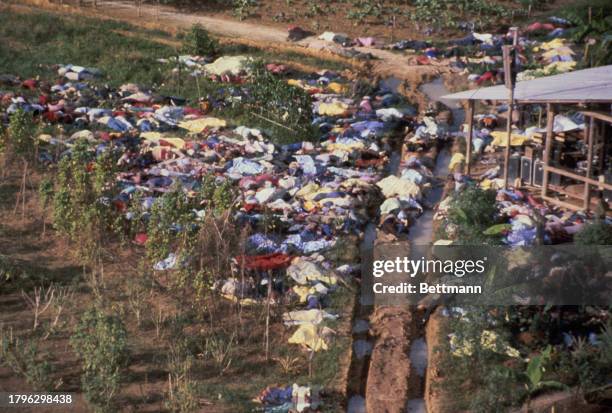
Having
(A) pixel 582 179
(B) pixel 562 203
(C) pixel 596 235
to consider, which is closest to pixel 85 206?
(C) pixel 596 235

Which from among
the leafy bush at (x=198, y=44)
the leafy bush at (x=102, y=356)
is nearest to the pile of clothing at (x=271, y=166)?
the leafy bush at (x=198, y=44)

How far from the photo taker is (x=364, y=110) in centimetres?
1711

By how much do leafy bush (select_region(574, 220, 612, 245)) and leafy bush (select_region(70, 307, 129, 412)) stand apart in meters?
4.89

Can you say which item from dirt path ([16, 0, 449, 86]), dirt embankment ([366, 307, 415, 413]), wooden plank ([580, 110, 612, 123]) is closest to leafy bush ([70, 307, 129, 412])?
dirt embankment ([366, 307, 415, 413])

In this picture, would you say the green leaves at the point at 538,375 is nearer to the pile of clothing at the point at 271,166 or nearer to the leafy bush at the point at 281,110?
the pile of clothing at the point at 271,166

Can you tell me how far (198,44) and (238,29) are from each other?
2344 mm

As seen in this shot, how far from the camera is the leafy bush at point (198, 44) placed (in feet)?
67.4

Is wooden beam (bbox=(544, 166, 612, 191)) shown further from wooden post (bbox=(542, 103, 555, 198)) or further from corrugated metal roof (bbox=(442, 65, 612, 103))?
corrugated metal roof (bbox=(442, 65, 612, 103))

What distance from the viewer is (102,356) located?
351 inches

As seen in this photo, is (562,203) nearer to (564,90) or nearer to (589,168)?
(589,168)

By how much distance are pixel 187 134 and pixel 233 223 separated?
4.97m

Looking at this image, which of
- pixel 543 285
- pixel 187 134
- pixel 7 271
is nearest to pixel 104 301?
pixel 7 271

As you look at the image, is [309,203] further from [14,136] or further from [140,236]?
[14,136]

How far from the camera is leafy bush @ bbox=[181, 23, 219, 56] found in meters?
20.5
